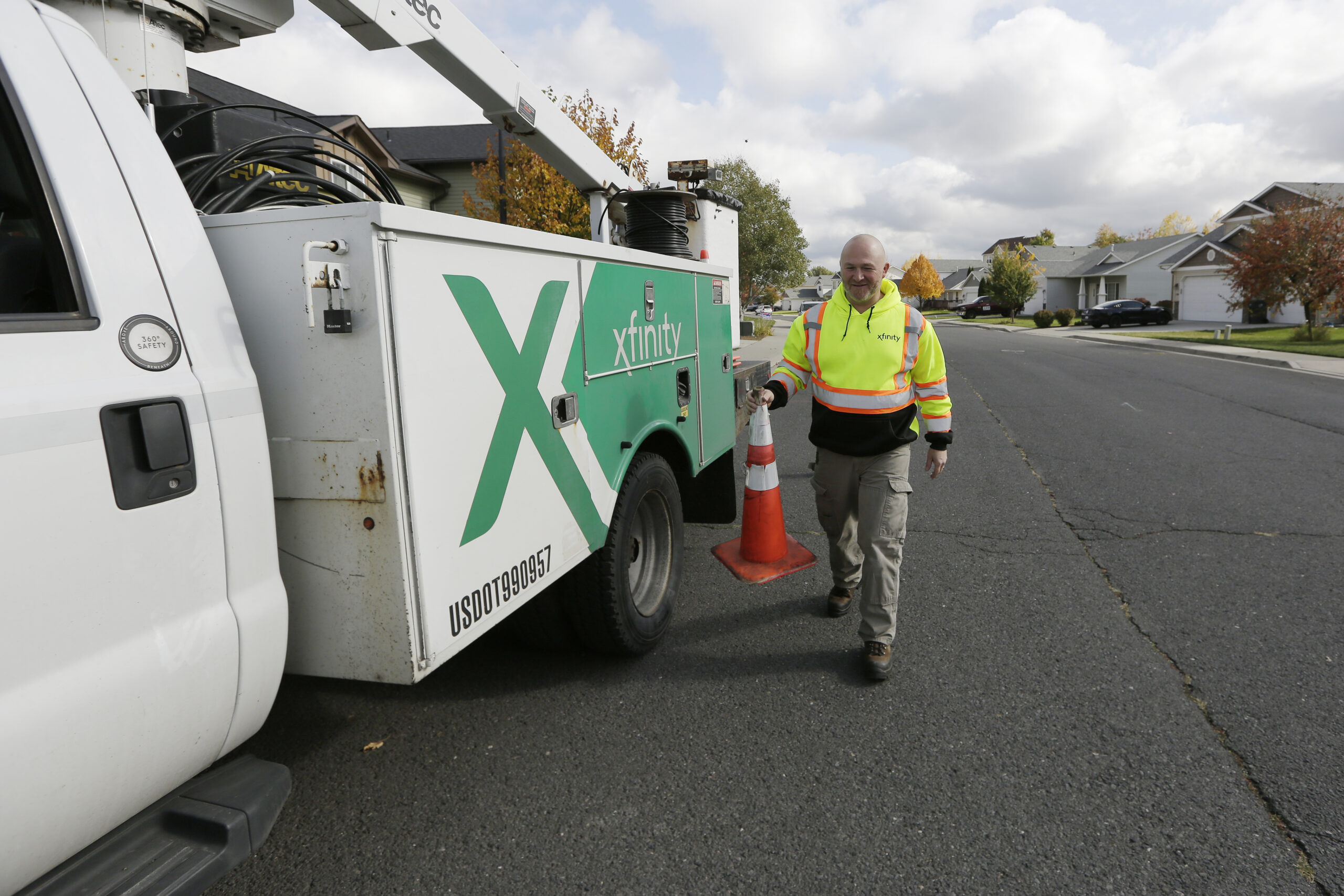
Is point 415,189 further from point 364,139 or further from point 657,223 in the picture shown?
point 657,223

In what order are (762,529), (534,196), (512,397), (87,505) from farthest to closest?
(534,196) → (762,529) → (512,397) → (87,505)

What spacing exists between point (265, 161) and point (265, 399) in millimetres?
1347

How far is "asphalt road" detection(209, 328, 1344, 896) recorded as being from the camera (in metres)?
2.37

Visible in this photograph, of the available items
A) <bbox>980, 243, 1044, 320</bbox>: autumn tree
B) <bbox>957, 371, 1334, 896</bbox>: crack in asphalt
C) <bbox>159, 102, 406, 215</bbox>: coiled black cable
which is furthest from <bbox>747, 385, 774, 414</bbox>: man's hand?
<bbox>980, 243, 1044, 320</bbox>: autumn tree

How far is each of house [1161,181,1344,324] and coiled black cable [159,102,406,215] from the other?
41482 mm

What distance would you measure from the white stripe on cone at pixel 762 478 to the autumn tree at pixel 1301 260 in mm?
27398

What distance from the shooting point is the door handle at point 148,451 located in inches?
62.1

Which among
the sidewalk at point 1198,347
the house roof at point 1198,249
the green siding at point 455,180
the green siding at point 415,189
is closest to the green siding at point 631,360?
the sidewalk at point 1198,347

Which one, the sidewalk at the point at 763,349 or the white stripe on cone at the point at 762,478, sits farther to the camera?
the sidewalk at the point at 763,349

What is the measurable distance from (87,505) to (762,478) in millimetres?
3398

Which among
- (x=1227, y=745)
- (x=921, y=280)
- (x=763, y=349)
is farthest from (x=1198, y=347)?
(x=921, y=280)

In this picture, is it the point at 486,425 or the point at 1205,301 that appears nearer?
the point at 486,425

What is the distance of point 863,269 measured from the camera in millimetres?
3615

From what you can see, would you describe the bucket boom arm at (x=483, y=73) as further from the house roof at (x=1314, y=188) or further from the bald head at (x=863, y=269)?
the house roof at (x=1314, y=188)
